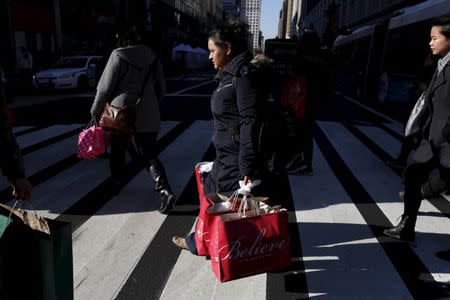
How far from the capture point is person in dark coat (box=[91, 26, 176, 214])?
3787 mm

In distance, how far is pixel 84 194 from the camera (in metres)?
4.75

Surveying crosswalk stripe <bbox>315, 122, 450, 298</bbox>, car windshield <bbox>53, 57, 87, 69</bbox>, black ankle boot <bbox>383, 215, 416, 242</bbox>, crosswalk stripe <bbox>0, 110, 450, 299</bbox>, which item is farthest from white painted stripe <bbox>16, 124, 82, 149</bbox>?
car windshield <bbox>53, 57, 87, 69</bbox>

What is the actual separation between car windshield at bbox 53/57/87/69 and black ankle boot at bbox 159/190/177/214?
1482 cm

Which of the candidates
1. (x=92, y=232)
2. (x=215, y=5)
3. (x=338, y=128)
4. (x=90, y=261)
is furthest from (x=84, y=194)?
(x=215, y=5)

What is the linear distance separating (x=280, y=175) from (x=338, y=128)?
7.36 m

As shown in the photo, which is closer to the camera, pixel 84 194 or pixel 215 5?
pixel 84 194

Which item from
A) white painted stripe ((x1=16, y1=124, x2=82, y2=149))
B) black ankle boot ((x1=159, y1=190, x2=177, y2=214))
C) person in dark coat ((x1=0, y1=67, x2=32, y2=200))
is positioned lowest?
white painted stripe ((x1=16, y1=124, x2=82, y2=149))

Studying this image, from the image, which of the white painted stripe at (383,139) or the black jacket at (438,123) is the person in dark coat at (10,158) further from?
the white painted stripe at (383,139)

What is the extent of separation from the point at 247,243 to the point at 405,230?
1.88 meters

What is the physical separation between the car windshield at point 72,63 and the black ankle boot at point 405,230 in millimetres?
16290

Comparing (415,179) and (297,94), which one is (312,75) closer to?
(297,94)

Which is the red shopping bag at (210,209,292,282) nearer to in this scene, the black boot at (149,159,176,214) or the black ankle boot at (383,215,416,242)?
the black ankle boot at (383,215,416,242)

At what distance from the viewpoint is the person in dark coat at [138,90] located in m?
3.79

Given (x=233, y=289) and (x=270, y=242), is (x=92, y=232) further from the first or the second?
(x=270, y=242)
